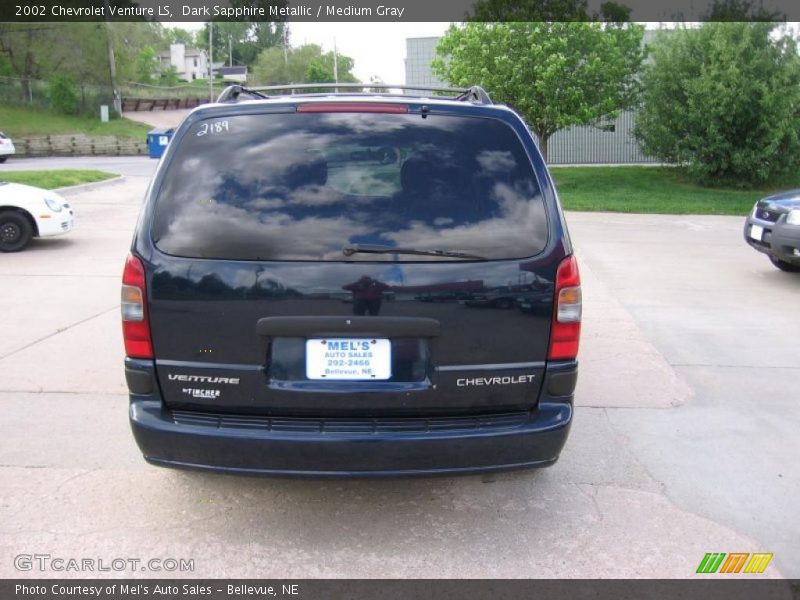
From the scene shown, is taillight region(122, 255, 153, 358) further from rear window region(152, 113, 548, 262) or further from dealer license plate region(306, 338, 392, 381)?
dealer license plate region(306, 338, 392, 381)

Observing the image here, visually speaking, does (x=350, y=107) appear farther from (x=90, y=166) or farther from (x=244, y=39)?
(x=244, y=39)

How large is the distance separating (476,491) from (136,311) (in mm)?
1980

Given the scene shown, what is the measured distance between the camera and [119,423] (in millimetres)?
4887

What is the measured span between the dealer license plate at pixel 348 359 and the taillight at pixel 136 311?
2.34 feet

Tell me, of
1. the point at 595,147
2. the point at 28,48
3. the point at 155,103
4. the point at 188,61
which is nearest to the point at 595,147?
the point at 595,147

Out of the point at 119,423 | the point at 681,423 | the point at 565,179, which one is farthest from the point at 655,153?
the point at 119,423

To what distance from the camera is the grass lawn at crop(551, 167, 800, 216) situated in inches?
690

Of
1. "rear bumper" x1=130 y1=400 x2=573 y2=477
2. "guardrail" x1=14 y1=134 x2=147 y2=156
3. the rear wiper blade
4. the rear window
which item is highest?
the rear window

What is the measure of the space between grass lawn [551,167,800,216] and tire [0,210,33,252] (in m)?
11.3

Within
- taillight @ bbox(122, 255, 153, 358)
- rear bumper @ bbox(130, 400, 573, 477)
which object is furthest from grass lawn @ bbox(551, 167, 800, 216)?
taillight @ bbox(122, 255, 153, 358)

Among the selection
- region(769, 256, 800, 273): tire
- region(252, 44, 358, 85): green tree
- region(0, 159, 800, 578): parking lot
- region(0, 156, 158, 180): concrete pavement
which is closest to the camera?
region(0, 159, 800, 578): parking lot

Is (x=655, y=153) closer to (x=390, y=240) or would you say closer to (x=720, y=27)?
(x=720, y=27)

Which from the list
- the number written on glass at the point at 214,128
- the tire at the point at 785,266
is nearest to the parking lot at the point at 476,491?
the number written on glass at the point at 214,128
